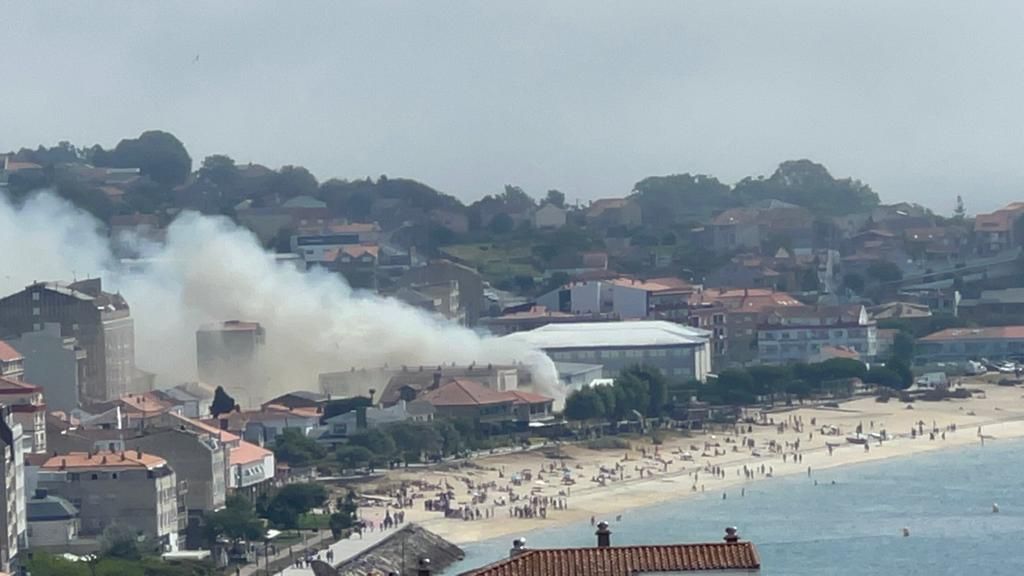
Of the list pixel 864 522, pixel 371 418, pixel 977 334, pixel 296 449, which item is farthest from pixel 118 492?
pixel 977 334

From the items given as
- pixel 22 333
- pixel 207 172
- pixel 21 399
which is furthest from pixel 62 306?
pixel 207 172

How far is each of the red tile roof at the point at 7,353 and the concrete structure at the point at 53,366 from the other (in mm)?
1081

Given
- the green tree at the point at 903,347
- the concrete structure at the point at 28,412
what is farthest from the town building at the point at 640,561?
the green tree at the point at 903,347

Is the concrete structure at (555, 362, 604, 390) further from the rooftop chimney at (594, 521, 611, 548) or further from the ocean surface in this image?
the rooftop chimney at (594, 521, 611, 548)

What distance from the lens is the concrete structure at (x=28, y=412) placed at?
40.8 metres

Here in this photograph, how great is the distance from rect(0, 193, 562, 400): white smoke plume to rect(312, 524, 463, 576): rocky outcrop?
1991 centimetres

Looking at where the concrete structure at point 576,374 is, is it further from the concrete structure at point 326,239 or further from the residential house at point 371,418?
the concrete structure at point 326,239

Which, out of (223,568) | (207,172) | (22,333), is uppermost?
(207,172)

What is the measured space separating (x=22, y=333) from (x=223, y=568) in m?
21.5

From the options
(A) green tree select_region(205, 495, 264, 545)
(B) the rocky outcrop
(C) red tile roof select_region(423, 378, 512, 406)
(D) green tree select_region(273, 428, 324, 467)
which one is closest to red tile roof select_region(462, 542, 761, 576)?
(B) the rocky outcrop

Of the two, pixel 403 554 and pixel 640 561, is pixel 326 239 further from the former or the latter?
pixel 640 561

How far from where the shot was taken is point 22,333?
5575cm

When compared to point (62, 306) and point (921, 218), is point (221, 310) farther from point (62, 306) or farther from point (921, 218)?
point (921, 218)

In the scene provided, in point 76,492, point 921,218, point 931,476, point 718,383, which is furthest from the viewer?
point 921,218
